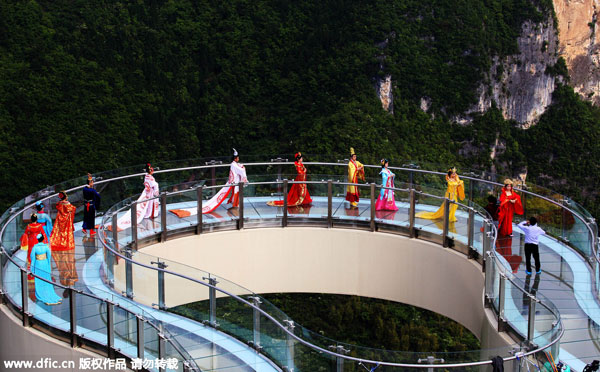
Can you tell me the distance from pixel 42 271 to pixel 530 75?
57996 millimetres

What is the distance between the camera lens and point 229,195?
16469mm

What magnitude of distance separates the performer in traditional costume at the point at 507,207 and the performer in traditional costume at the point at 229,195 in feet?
17.2

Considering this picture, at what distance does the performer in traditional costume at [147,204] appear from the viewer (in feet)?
47.0

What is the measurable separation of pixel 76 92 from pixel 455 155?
27475 millimetres

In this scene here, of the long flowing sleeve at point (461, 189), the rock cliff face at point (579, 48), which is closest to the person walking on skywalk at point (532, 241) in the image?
the long flowing sleeve at point (461, 189)

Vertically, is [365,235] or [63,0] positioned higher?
[63,0]

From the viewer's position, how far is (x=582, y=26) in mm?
63844

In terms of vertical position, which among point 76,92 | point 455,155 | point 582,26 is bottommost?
point 455,155

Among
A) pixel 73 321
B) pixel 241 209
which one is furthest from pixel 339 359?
pixel 241 209

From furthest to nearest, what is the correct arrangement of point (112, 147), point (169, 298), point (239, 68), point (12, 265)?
point (239, 68) < point (112, 147) < point (12, 265) < point (169, 298)

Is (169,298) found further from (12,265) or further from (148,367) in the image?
(12,265)

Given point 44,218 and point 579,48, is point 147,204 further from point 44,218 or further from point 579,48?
point 579,48

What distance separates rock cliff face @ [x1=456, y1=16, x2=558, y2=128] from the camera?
63469 millimetres

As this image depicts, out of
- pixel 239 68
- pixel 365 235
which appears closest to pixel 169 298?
pixel 365 235
